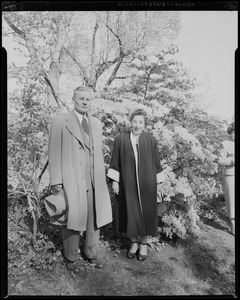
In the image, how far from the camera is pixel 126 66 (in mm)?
3582

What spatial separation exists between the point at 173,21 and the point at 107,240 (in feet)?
9.25

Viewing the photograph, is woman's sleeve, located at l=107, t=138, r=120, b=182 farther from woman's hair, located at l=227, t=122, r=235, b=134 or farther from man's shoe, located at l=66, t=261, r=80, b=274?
woman's hair, located at l=227, t=122, r=235, b=134

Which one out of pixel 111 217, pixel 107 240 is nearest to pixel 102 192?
pixel 111 217

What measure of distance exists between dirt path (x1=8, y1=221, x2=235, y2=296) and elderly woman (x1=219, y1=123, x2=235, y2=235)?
0.48 m

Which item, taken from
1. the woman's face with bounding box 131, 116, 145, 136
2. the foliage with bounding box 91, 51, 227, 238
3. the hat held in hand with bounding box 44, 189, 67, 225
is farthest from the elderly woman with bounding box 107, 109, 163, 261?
the hat held in hand with bounding box 44, 189, 67, 225

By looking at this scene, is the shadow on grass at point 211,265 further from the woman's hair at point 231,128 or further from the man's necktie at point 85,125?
the man's necktie at point 85,125

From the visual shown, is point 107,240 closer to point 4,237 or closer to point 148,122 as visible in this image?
point 4,237

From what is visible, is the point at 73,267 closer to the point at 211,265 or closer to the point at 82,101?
the point at 211,265

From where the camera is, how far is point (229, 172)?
3.04m

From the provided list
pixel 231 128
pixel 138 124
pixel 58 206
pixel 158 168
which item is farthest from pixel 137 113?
pixel 58 206

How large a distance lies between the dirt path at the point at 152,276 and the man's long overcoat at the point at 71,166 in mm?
617

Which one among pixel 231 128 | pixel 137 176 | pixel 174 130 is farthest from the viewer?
pixel 174 130

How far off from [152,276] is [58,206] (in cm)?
133

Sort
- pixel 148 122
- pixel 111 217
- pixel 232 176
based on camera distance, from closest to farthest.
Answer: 1. pixel 232 176
2. pixel 111 217
3. pixel 148 122
